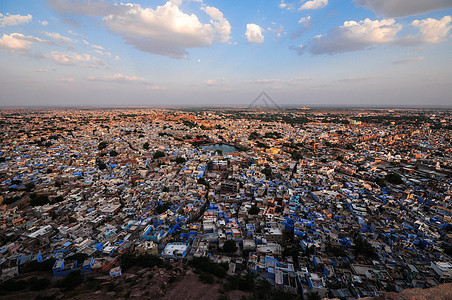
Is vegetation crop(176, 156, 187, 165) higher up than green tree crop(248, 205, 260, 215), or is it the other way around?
vegetation crop(176, 156, 187, 165)

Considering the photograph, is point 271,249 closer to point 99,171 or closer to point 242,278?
point 242,278

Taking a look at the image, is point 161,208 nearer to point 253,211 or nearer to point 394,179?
point 253,211

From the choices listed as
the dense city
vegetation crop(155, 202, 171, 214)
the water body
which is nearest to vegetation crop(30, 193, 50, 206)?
the dense city

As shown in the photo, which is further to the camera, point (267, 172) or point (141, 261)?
point (267, 172)

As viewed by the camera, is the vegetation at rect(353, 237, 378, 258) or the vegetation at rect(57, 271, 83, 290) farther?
the vegetation at rect(353, 237, 378, 258)

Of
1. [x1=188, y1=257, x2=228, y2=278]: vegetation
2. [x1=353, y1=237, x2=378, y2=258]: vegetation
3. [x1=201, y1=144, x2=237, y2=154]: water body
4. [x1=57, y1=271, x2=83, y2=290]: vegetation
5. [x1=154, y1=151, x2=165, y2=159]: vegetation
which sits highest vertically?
[x1=154, y1=151, x2=165, y2=159]: vegetation

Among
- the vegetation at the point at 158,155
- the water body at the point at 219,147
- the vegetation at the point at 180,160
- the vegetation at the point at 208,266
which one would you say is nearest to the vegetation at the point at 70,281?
the vegetation at the point at 208,266

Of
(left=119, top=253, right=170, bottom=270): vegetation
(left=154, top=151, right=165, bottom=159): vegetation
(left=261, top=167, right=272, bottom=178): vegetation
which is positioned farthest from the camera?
(left=154, top=151, right=165, bottom=159): vegetation

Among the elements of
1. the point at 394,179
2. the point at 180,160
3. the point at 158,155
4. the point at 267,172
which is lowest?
the point at 394,179

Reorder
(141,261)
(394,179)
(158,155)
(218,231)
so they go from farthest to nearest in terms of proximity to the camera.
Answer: (158,155)
(394,179)
(218,231)
(141,261)

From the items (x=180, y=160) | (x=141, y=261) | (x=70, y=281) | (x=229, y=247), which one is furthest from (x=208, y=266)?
(x=180, y=160)

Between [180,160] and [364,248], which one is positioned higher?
[180,160]

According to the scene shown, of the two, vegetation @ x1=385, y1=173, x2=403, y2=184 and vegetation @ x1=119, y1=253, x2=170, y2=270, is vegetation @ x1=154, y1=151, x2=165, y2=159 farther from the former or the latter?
vegetation @ x1=385, y1=173, x2=403, y2=184
